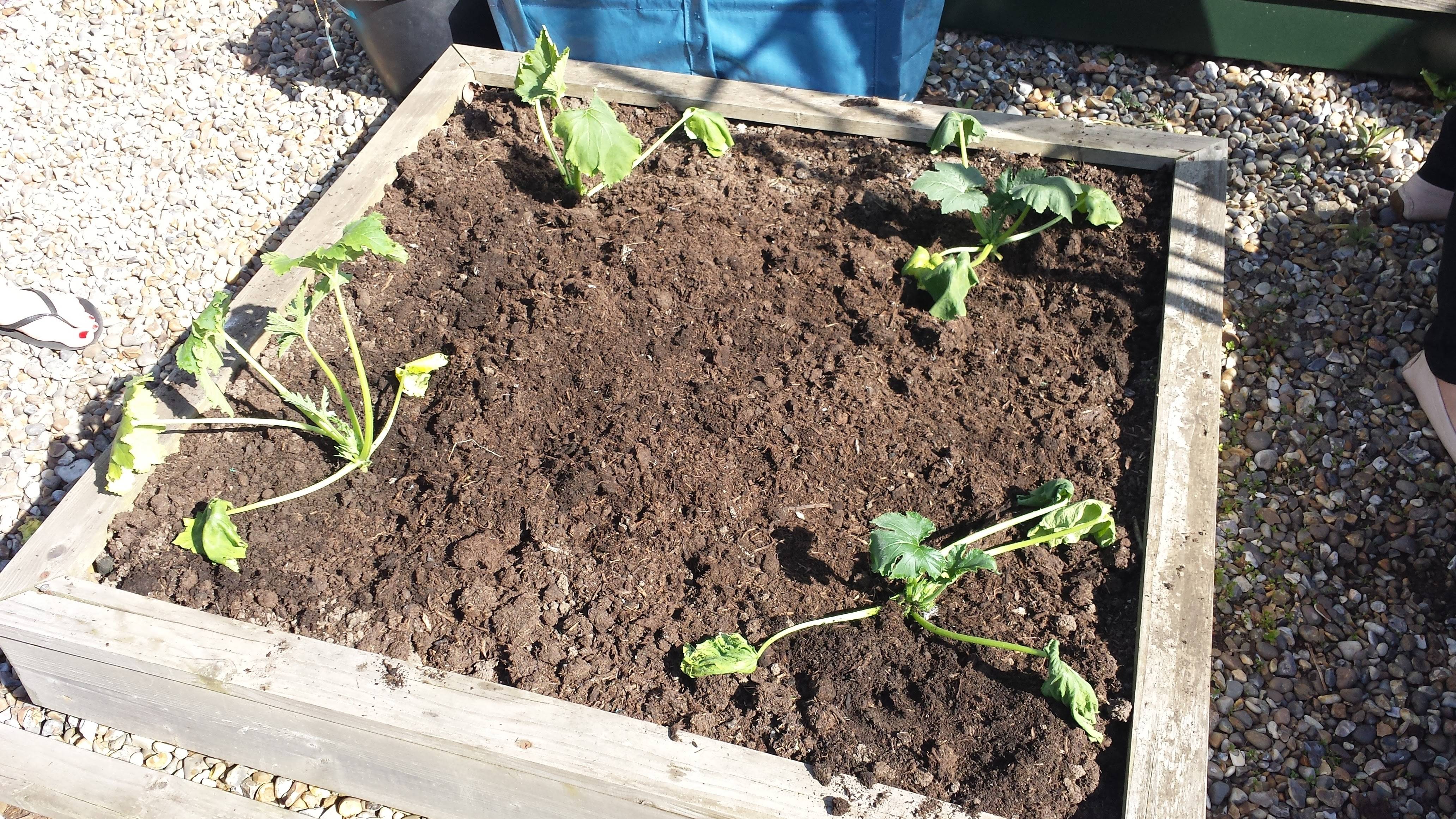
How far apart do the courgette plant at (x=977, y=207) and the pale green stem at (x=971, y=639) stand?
0.85 m

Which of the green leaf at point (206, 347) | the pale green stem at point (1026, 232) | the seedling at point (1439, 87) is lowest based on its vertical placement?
the green leaf at point (206, 347)

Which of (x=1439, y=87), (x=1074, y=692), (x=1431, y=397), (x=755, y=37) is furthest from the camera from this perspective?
(x=1439, y=87)

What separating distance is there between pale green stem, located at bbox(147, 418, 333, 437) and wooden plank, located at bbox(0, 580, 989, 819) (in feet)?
1.36

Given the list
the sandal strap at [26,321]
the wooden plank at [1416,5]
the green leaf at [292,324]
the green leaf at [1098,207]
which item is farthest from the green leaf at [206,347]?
the wooden plank at [1416,5]

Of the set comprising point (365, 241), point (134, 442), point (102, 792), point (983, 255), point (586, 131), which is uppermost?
point (586, 131)

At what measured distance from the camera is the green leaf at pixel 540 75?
2951 mm

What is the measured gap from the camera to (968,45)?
→ 409cm

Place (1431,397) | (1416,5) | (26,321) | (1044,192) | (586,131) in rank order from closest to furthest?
(1044,192), (586,131), (1431,397), (26,321), (1416,5)

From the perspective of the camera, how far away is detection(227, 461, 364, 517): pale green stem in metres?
2.34

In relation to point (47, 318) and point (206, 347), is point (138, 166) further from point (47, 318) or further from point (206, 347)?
point (206, 347)

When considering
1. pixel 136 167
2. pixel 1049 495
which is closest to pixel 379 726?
pixel 1049 495

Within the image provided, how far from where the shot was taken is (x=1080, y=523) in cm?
223

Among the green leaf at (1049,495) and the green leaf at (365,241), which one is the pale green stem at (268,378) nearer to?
the green leaf at (365,241)

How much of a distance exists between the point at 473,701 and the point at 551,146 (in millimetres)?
1645
